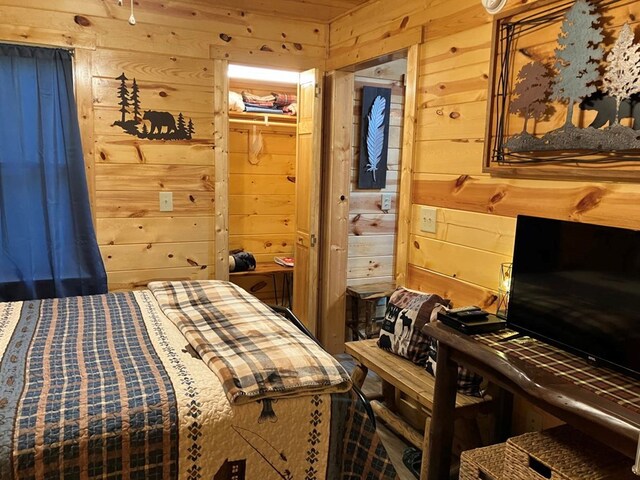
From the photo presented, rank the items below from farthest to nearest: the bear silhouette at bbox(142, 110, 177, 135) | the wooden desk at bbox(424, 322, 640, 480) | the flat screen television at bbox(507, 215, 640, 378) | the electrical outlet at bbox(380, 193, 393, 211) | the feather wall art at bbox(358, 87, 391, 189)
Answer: the electrical outlet at bbox(380, 193, 393, 211), the feather wall art at bbox(358, 87, 391, 189), the bear silhouette at bbox(142, 110, 177, 135), the flat screen television at bbox(507, 215, 640, 378), the wooden desk at bbox(424, 322, 640, 480)

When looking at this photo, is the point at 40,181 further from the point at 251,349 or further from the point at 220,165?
the point at 251,349

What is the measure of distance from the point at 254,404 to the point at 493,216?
137 centimetres

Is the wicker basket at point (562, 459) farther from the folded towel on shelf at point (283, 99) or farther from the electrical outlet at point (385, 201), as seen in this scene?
the folded towel on shelf at point (283, 99)

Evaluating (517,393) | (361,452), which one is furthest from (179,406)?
(517,393)

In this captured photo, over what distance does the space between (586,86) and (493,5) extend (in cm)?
58

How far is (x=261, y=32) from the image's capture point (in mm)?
3580

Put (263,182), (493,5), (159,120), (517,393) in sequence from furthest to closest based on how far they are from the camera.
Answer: (263,182) → (159,120) → (493,5) → (517,393)

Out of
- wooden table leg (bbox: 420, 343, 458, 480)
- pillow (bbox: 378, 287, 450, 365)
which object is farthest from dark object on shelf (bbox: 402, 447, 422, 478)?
pillow (bbox: 378, 287, 450, 365)

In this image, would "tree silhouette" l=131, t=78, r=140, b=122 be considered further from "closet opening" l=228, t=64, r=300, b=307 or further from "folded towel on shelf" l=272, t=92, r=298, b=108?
"folded towel on shelf" l=272, t=92, r=298, b=108

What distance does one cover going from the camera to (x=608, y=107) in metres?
1.76

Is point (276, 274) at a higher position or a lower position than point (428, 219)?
lower

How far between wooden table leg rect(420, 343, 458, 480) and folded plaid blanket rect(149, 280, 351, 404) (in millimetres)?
448

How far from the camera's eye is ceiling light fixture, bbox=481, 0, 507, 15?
2117mm

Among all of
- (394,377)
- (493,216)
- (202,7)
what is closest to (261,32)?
(202,7)
